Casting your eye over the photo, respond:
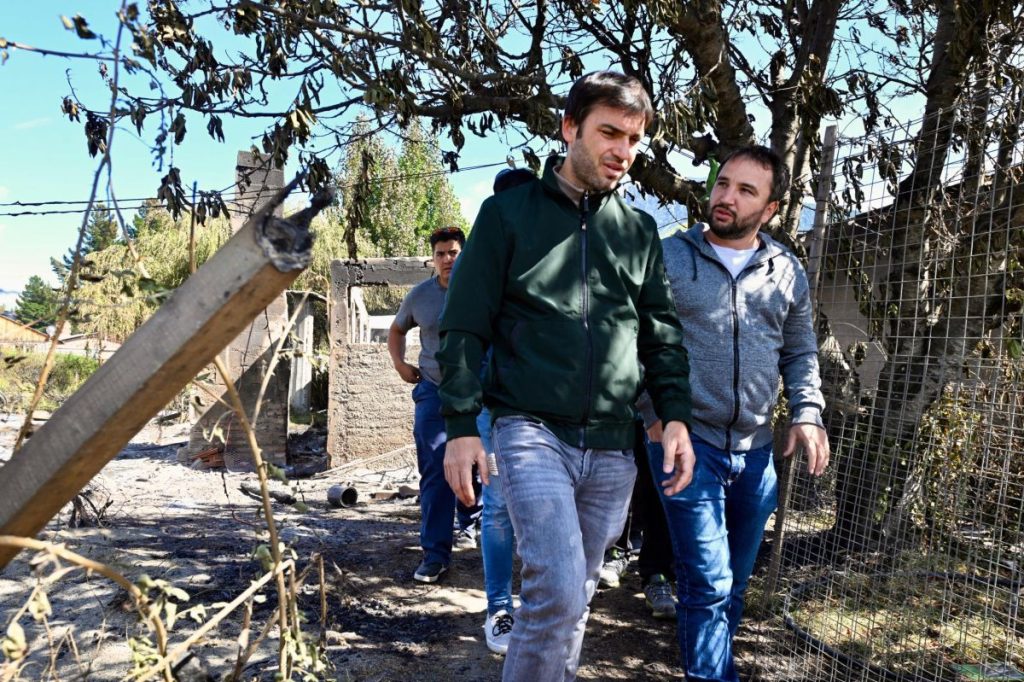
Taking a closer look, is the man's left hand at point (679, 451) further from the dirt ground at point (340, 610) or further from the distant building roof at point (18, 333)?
the distant building roof at point (18, 333)

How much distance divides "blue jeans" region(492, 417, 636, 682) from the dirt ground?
23.0 inches

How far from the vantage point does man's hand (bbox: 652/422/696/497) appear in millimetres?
2525

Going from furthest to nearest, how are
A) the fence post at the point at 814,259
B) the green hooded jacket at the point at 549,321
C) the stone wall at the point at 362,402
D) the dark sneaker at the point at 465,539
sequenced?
1. the stone wall at the point at 362,402
2. the dark sneaker at the point at 465,539
3. the fence post at the point at 814,259
4. the green hooded jacket at the point at 549,321

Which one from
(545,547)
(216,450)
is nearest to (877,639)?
(545,547)

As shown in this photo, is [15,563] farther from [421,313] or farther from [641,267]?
[641,267]

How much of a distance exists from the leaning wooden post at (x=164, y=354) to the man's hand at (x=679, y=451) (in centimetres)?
151

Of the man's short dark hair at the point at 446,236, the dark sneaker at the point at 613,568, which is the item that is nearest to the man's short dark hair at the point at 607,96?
the man's short dark hair at the point at 446,236

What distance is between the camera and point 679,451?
2.53 metres

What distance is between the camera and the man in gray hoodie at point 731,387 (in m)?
3.03

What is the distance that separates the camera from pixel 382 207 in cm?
2997

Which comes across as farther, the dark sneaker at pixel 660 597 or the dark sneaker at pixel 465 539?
the dark sneaker at pixel 465 539

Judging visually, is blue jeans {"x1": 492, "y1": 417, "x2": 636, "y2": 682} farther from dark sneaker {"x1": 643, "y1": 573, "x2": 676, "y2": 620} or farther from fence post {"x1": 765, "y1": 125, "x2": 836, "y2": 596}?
dark sneaker {"x1": 643, "y1": 573, "x2": 676, "y2": 620}

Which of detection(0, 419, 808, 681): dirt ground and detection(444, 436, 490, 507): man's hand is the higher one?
detection(444, 436, 490, 507): man's hand

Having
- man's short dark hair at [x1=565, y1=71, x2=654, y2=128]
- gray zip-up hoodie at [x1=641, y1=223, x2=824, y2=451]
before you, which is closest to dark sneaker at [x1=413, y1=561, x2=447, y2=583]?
gray zip-up hoodie at [x1=641, y1=223, x2=824, y2=451]
